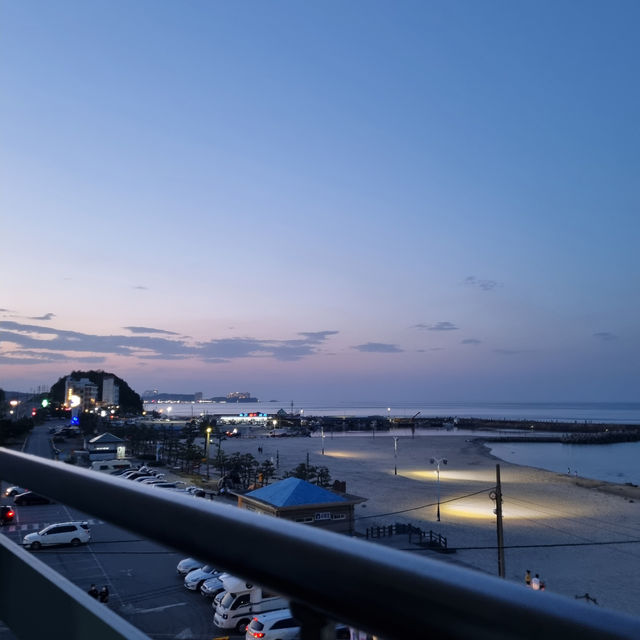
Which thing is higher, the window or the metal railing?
the metal railing

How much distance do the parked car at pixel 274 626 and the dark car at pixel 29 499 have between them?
573mm

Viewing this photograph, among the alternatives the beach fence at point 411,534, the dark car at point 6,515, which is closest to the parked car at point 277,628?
the dark car at point 6,515

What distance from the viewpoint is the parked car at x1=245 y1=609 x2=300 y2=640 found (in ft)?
1.72

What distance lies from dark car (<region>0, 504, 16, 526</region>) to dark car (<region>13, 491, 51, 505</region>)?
5cm

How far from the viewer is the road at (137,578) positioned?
29.7 inches

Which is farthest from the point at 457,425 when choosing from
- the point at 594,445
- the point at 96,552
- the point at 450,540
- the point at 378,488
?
the point at 96,552

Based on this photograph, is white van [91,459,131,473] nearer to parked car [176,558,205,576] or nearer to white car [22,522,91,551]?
white car [22,522,91,551]

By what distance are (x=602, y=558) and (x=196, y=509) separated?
18.3 metres

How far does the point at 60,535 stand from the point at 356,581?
93 centimetres

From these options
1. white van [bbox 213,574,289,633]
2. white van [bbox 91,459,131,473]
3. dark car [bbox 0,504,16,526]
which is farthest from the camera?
white van [bbox 91,459,131,473]

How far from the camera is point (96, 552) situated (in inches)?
39.9

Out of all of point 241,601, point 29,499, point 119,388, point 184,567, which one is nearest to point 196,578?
point 184,567

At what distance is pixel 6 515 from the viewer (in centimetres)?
139

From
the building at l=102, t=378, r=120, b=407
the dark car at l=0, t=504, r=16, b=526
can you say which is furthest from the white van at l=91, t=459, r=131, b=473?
the building at l=102, t=378, r=120, b=407
